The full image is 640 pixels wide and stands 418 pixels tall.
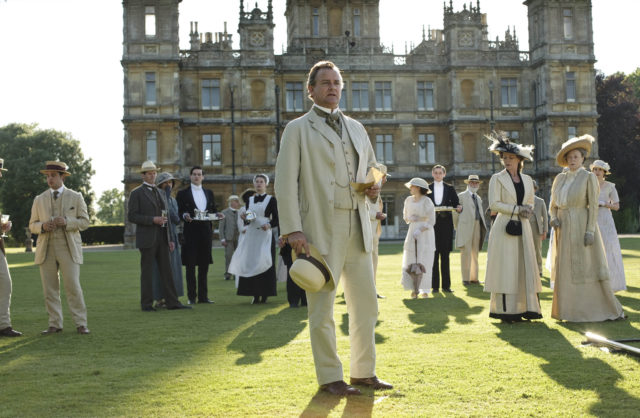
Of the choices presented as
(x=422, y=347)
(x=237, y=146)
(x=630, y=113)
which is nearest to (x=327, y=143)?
(x=422, y=347)

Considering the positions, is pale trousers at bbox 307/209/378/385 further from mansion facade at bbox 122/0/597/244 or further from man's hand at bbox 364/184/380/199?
mansion facade at bbox 122/0/597/244

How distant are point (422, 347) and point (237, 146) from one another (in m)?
41.9

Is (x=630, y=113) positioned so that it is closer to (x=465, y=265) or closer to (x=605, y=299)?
(x=465, y=265)

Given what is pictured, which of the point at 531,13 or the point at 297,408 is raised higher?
the point at 531,13

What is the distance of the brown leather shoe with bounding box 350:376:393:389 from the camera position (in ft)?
18.8

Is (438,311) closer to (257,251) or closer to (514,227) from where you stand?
(514,227)

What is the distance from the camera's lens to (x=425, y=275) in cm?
1279

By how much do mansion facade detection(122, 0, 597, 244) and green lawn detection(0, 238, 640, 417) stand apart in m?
37.5

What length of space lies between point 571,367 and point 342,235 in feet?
7.56

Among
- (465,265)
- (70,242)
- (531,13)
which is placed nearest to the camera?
(70,242)

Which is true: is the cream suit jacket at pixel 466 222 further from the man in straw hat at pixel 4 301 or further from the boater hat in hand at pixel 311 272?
the boater hat in hand at pixel 311 272

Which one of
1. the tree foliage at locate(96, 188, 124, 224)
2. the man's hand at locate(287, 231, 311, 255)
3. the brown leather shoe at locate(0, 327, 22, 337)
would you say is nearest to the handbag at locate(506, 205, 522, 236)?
the man's hand at locate(287, 231, 311, 255)

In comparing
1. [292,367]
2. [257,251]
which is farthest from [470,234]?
[292,367]

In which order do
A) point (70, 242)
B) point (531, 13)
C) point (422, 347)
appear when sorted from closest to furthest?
point (422, 347) < point (70, 242) < point (531, 13)
